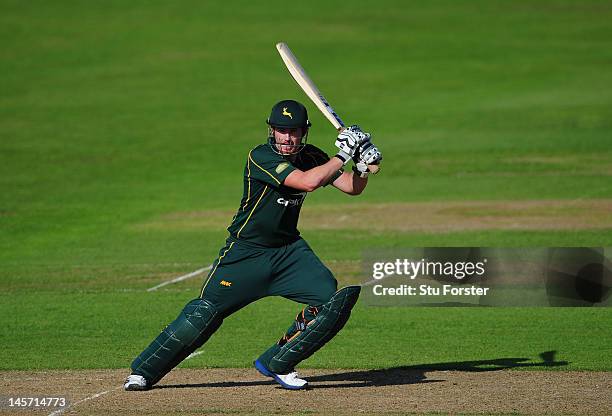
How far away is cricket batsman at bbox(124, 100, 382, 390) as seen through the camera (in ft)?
30.0

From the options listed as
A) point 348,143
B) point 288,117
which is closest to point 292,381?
point 348,143

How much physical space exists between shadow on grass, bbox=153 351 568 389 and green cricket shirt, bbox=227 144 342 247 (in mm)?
1269

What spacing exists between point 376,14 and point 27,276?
3147cm

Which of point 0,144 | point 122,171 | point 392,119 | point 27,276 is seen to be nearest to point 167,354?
point 27,276

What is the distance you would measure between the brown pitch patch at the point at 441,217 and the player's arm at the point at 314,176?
9.23 metres

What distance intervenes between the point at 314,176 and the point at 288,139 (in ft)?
1.84

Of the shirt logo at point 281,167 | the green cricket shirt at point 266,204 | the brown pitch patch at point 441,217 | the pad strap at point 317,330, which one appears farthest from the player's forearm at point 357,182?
the brown pitch patch at point 441,217

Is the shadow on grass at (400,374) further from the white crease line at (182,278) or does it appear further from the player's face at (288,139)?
the white crease line at (182,278)

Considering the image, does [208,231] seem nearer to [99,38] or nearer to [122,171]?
[122,171]

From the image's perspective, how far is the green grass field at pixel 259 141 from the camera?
12000 millimetres

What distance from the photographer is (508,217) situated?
1900 cm

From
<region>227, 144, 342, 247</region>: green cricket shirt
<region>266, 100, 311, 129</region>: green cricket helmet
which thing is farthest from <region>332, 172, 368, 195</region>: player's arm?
<region>266, 100, 311, 129</region>: green cricket helmet

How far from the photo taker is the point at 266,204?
9227 millimetres

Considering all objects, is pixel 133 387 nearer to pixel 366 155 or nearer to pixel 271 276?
pixel 271 276
